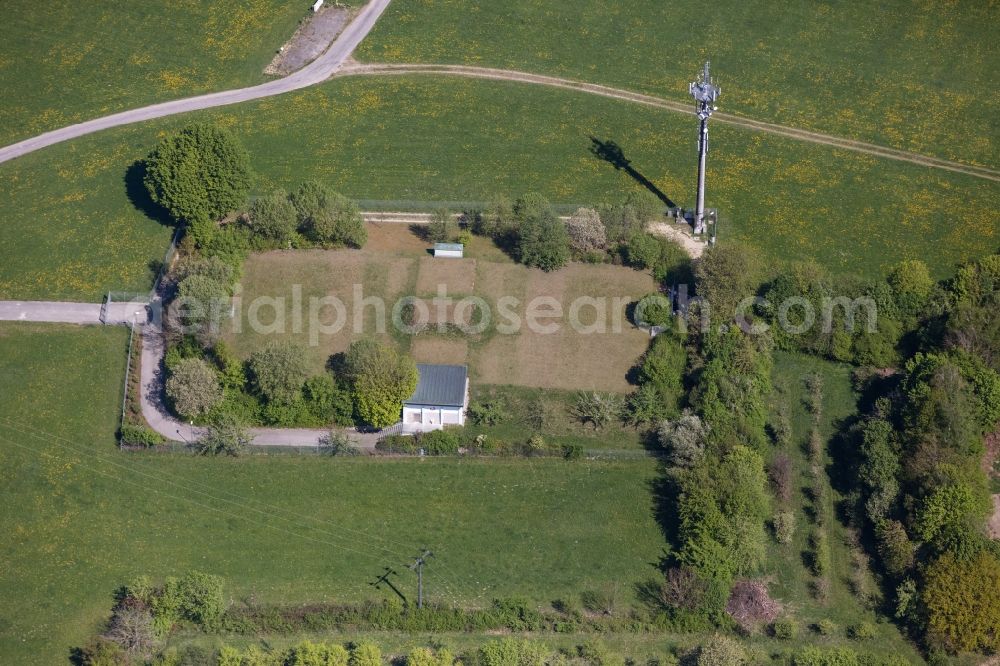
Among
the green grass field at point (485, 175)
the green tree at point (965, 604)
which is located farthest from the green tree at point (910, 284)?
the green tree at point (965, 604)

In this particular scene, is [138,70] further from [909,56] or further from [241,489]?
[909,56]

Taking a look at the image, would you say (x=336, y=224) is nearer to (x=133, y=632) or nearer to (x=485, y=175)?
(x=485, y=175)

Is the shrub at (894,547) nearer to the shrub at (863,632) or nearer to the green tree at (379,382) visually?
the shrub at (863,632)

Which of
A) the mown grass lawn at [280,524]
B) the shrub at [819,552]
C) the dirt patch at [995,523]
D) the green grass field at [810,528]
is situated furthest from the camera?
the dirt patch at [995,523]

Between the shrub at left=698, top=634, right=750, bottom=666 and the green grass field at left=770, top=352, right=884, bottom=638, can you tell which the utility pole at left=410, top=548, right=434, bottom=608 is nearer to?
the shrub at left=698, top=634, right=750, bottom=666

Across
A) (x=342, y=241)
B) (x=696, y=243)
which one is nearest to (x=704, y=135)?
(x=696, y=243)

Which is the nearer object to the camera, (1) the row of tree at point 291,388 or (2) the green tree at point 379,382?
(2) the green tree at point 379,382

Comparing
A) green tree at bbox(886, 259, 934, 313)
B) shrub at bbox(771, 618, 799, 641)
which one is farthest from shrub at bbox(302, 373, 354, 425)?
green tree at bbox(886, 259, 934, 313)
